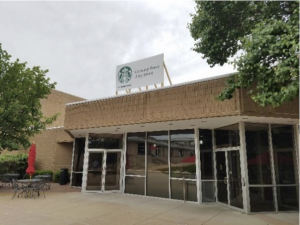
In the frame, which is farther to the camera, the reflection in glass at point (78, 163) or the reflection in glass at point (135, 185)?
the reflection in glass at point (78, 163)

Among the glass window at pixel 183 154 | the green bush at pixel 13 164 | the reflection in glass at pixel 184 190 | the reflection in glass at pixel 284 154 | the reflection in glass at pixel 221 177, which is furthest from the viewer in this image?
the green bush at pixel 13 164

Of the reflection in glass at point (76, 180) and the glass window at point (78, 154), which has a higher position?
the glass window at point (78, 154)

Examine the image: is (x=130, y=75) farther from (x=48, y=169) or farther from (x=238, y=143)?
(x=48, y=169)

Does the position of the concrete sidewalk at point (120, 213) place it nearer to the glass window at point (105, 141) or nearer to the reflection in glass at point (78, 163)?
the glass window at point (105, 141)

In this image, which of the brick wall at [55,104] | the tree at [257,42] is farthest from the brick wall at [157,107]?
the brick wall at [55,104]

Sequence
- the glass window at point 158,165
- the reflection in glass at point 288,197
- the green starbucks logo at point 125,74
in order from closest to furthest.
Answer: the reflection in glass at point 288,197, the glass window at point 158,165, the green starbucks logo at point 125,74

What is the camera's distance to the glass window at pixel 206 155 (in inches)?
389

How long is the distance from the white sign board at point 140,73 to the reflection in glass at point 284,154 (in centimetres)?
513

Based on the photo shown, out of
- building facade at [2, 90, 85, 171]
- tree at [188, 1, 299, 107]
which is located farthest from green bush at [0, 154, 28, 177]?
tree at [188, 1, 299, 107]

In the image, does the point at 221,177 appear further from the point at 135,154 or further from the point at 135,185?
the point at 135,154

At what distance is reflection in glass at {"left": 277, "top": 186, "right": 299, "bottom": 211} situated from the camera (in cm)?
817

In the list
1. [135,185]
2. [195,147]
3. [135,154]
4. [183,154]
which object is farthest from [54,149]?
[195,147]

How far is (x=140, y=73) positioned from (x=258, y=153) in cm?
616

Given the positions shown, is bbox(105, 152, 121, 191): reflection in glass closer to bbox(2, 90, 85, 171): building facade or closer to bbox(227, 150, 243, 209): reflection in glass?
bbox(227, 150, 243, 209): reflection in glass
